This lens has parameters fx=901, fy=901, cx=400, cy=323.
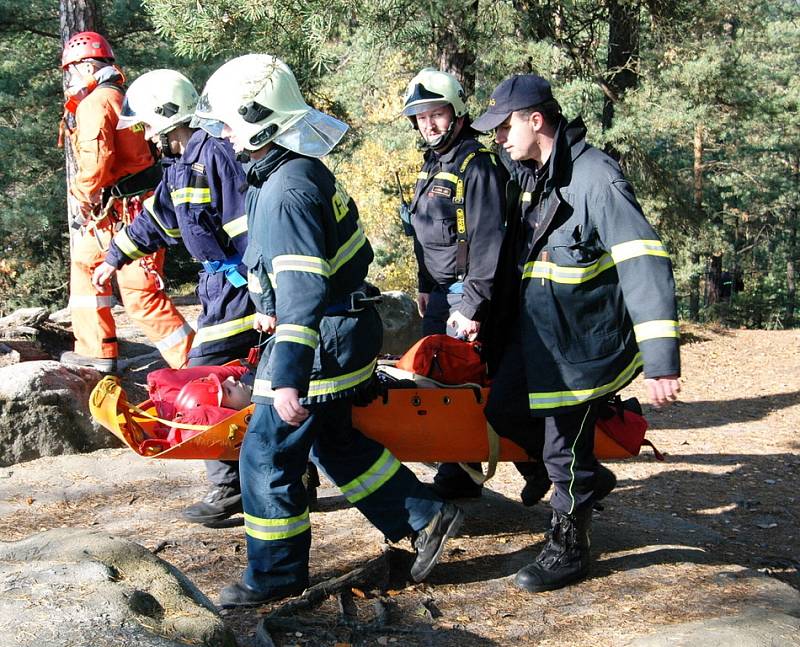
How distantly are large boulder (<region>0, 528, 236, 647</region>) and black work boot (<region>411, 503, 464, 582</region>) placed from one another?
A: 4.04 feet

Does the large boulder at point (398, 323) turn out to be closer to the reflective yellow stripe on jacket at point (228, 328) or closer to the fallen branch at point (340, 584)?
the reflective yellow stripe on jacket at point (228, 328)

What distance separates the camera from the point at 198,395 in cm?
429

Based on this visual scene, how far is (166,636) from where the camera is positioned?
247 centimetres

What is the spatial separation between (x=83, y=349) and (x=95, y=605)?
203 inches

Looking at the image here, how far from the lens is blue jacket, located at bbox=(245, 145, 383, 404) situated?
336cm

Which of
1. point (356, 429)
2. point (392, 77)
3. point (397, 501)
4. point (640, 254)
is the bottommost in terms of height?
point (397, 501)

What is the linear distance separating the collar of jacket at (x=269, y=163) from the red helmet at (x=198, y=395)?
3.77 ft

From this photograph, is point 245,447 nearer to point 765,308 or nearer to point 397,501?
point 397,501

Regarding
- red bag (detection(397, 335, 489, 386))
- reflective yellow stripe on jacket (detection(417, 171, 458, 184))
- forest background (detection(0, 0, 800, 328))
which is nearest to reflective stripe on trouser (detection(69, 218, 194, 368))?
forest background (detection(0, 0, 800, 328))

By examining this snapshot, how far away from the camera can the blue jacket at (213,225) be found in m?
4.72

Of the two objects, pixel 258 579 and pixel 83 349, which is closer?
pixel 258 579

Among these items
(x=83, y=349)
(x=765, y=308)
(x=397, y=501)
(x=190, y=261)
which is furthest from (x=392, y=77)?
(x=765, y=308)

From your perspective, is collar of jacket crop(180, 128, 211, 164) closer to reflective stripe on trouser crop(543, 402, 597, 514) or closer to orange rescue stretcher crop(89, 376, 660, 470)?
orange rescue stretcher crop(89, 376, 660, 470)

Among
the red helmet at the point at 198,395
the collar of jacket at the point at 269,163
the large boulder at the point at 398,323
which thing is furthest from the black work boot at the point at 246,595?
the large boulder at the point at 398,323
